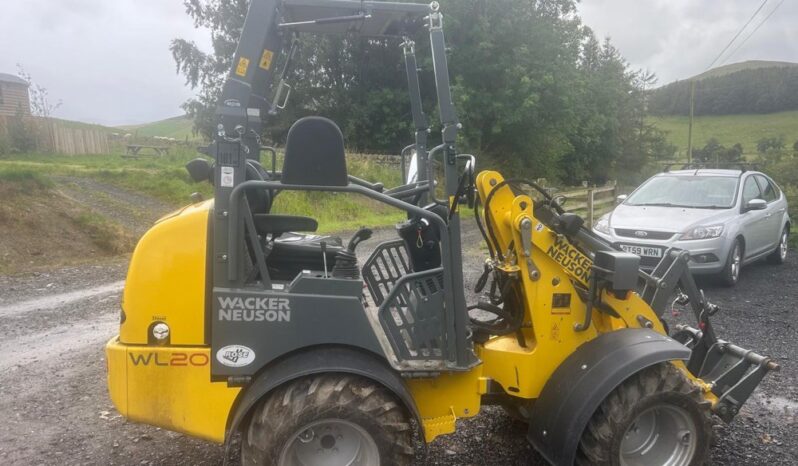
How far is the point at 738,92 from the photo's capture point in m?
36.2

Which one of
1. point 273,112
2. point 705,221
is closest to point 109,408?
point 273,112

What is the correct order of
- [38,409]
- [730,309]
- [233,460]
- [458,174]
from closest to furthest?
[458,174] < [233,460] < [38,409] < [730,309]

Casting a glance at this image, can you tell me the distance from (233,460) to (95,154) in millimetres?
23646

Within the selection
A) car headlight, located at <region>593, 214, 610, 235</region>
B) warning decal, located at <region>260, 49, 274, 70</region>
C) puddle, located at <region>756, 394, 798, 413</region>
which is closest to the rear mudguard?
puddle, located at <region>756, 394, 798, 413</region>

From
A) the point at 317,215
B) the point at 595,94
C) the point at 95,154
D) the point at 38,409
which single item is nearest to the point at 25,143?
the point at 95,154

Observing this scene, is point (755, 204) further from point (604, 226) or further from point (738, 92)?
point (738, 92)

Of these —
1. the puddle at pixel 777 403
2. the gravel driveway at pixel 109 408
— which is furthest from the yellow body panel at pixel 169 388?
the puddle at pixel 777 403

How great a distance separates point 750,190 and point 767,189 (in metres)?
1.00

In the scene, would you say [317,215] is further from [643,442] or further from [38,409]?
[643,442]

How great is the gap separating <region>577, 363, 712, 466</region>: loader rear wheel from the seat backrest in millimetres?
1894

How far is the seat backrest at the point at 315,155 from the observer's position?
2.72 m

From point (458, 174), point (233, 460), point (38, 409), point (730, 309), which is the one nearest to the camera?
point (458, 174)

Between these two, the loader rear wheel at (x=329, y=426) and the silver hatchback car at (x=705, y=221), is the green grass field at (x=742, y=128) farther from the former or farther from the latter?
the loader rear wheel at (x=329, y=426)

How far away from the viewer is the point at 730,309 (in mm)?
7098
